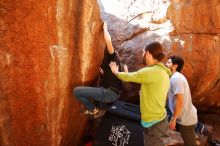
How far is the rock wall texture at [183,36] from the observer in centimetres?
548

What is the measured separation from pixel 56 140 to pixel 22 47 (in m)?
1.50

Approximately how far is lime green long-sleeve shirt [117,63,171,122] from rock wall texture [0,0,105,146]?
0.73 m

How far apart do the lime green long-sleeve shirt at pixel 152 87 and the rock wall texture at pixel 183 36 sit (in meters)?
1.88

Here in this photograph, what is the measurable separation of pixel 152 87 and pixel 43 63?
4.46 ft

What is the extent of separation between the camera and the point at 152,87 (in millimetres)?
3486

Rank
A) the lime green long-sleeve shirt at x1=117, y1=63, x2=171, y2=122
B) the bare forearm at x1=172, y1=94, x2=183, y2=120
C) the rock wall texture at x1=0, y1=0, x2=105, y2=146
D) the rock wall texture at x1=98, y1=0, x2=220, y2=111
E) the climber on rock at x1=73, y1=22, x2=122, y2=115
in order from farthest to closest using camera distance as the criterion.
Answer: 1. the rock wall texture at x1=98, y1=0, x2=220, y2=111
2. the bare forearm at x1=172, y1=94, x2=183, y2=120
3. the climber on rock at x1=73, y1=22, x2=122, y2=115
4. the lime green long-sleeve shirt at x1=117, y1=63, x2=171, y2=122
5. the rock wall texture at x1=0, y1=0, x2=105, y2=146

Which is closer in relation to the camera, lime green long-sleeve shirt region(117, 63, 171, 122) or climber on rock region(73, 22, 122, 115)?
lime green long-sleeve shirt region(117, 63, 171, 122)

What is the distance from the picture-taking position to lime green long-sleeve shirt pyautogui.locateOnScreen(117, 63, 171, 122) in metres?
3.43

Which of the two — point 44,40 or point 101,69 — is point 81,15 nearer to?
point 44,40

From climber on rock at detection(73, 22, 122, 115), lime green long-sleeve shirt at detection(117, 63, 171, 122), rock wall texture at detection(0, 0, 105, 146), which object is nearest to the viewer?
rock wall texture at detection(0, 0, 105, 146)

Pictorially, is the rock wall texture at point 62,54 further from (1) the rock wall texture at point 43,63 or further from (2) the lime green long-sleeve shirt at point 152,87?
(2) the lime green long-sleeve shirt at point 152,87

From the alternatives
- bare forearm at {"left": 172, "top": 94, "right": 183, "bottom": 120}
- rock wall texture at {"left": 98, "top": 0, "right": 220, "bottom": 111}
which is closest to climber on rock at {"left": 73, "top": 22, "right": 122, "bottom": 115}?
bare forearm at {"left": 172, "top": 94, "right": 183, "bottom": 120}

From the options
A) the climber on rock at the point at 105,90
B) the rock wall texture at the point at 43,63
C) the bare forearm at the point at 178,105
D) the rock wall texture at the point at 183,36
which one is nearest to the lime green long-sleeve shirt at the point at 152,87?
the climber on rock at the point at 105,90

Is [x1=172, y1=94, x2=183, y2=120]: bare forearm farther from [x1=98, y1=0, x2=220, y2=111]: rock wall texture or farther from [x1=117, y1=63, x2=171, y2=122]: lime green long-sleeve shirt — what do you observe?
[x1=98, y1=0, x2=220, y2=111]: rock wall texture
